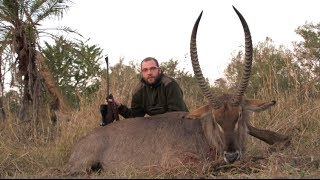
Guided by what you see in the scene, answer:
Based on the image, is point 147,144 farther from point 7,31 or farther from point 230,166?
point 7,31

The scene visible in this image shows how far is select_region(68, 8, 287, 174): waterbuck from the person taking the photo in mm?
5789

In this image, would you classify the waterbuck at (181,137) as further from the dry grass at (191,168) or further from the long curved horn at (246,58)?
the dry grass at (191,168)

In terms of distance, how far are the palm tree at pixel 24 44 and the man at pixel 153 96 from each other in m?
3.82

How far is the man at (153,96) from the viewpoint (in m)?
7.75

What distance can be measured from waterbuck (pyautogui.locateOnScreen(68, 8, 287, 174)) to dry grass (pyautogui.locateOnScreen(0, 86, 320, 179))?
0.23 meters

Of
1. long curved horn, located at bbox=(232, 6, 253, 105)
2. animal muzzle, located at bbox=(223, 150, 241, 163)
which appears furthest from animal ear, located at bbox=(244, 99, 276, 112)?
animal muzzle, located at bbox=(223, 150, 241, 163)

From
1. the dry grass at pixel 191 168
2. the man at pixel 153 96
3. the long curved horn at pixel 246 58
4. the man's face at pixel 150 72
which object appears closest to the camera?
the dry grass at pixel 191 168

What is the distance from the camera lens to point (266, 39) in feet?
38.2

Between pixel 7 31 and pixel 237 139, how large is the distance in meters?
7.30

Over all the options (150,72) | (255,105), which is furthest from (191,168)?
(150,72)

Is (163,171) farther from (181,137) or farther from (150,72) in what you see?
A: (150,72)

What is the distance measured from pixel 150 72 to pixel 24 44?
4.58m

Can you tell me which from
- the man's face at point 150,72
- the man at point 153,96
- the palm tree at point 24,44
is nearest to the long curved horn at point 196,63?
the man at point 153,96

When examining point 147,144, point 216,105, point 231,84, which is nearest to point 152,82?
point 147,144
